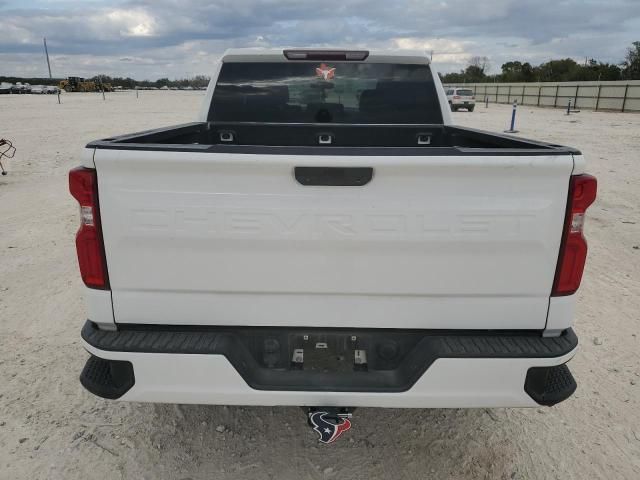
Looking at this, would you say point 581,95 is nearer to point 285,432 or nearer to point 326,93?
point 326,93

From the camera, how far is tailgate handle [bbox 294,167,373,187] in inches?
81.4

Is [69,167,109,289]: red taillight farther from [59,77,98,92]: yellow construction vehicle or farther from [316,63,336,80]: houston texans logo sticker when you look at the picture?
[59,77,98,92]: yellow construction vehicle

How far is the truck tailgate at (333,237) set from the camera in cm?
204

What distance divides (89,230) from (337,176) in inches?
43.1

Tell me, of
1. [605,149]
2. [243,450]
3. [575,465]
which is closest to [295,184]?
[243,450]

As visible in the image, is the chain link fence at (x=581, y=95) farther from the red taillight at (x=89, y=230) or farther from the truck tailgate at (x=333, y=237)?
the red taillight at (x=89, y=230)

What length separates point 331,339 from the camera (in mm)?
2309

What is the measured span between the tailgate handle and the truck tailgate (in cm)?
2

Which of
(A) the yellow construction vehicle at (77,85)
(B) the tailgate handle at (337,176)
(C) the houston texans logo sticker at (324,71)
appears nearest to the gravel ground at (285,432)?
(B) the tailgate handle at (337,176)

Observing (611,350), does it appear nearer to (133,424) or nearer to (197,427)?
(197,427)

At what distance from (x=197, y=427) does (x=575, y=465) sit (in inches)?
87.5

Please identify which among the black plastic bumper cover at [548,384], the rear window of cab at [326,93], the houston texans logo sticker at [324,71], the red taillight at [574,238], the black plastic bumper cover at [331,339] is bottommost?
the black plastic bumper cover at [548,384]

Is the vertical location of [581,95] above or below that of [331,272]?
below

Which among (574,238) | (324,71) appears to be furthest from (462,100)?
(574,238)
